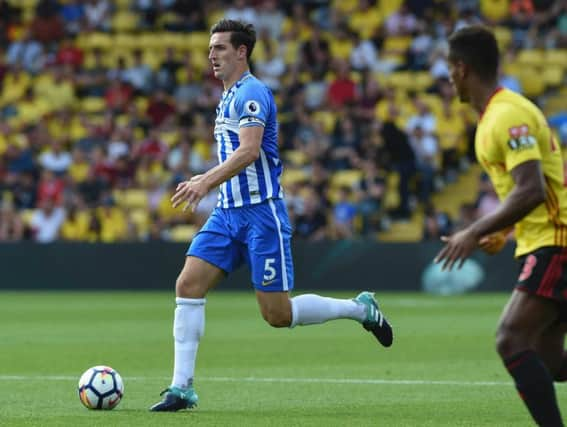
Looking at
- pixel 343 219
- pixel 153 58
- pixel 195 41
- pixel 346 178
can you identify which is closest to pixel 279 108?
pixel 346 178

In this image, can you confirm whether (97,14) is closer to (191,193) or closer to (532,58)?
(532,58)

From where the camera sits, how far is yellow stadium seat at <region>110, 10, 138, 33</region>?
87.2 feet

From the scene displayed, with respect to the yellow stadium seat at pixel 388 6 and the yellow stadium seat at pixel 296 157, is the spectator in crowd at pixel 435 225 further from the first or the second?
the yellow stadium seat at pixel 388 6

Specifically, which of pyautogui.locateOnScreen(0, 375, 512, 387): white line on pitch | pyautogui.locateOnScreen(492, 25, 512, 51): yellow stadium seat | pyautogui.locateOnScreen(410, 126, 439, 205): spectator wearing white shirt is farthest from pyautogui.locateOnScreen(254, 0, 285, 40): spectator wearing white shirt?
pyautogui.locateOnScreen(0, 375, 512, 387): white line on pitch

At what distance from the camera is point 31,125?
2483 cm

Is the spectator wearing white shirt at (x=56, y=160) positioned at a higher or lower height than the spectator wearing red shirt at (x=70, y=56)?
lower

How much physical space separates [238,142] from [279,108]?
15.5 metres

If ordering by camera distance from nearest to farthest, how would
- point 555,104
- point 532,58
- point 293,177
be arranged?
point 293,177
point 555,104
point 532,58

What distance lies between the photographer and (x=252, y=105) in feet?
26.7

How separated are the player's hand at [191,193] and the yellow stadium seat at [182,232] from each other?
14461mm

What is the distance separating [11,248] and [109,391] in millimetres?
14264

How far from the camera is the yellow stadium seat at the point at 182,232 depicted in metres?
22.0

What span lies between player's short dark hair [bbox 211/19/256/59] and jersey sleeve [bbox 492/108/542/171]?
9.53ft

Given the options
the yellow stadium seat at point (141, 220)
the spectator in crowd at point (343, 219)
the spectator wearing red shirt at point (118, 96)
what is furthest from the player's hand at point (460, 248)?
the spectator wearing red shirt at point (118, 96)
